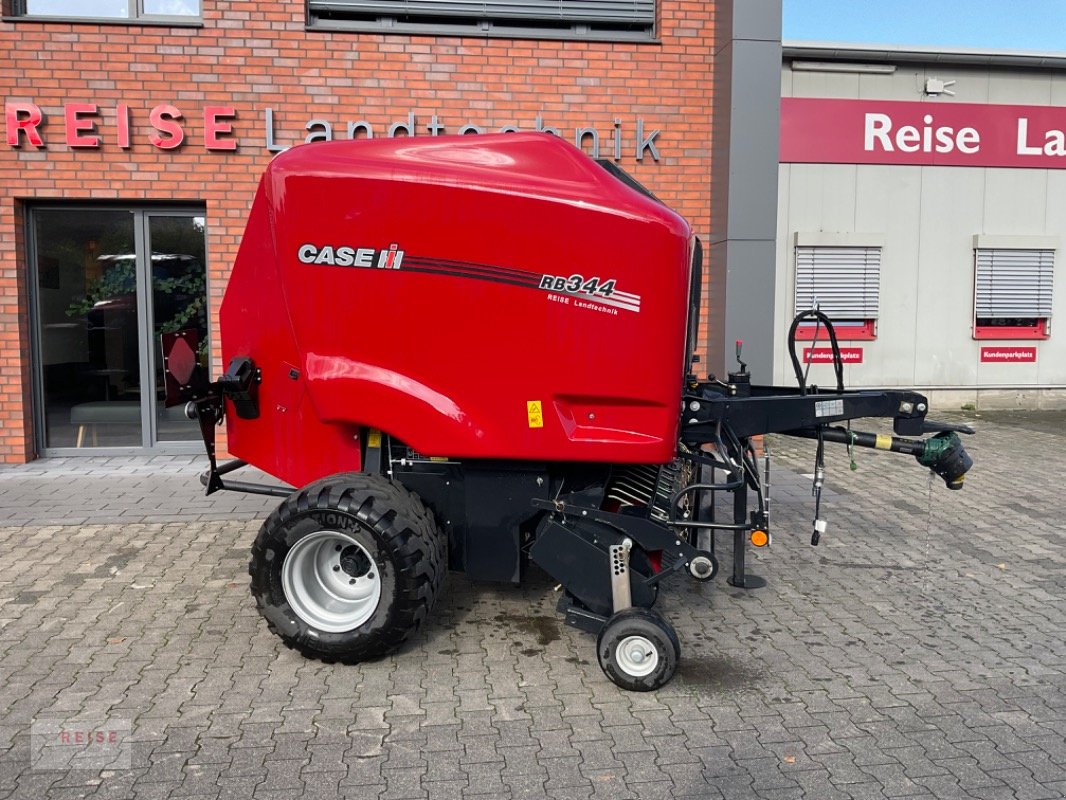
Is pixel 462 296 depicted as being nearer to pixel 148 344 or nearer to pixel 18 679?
pixel 18 679

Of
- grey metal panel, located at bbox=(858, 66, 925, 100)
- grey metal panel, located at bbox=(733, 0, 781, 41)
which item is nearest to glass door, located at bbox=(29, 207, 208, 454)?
grey metal panel, located at bbox=(733, 0, 781, 41)

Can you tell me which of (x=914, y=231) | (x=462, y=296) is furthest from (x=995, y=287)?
(x=462, y=296)

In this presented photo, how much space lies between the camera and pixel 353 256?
3699mm

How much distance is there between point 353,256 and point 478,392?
32.3 inches

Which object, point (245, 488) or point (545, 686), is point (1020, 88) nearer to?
point (545, 686)

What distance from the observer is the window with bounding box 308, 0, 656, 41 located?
7859 millimetres

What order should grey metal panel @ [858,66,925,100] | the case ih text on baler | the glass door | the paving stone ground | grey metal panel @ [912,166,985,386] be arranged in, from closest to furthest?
the paving stone ground < the case ih text on baler < the glass door < grey metal panel @ [858,66,925,100] < grey metal panel @ [912,166,985,386]

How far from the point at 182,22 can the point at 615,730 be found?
24.3ft

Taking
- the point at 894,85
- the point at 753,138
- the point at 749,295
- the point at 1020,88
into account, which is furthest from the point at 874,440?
the point at 1020,88

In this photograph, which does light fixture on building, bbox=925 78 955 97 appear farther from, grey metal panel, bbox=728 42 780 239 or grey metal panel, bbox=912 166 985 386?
grey metal panel, bbox=728 42 780 239

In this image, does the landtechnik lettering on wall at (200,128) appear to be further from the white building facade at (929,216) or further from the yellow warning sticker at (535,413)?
the white building facade at (929,216)

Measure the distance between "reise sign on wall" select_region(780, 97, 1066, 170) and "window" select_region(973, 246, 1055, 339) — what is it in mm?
1301

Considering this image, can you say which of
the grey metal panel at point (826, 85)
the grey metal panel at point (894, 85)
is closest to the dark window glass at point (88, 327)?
the grey metal panel at point (826, 85)

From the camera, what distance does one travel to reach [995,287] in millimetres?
12023
